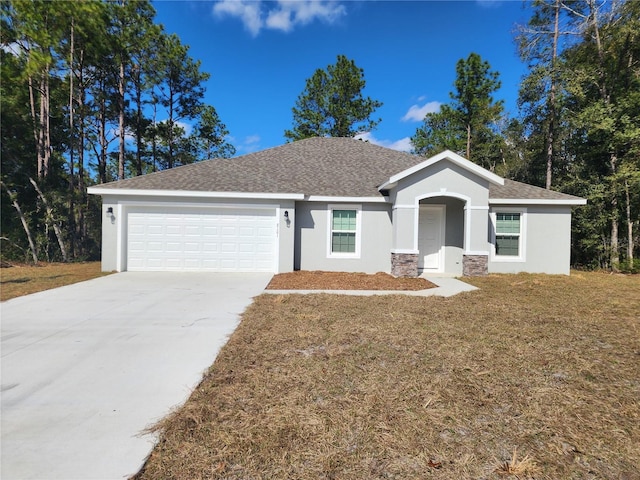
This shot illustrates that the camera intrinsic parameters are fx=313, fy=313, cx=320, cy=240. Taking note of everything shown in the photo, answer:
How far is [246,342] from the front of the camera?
14.0 ft

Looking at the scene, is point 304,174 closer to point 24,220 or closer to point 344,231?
point 344,231

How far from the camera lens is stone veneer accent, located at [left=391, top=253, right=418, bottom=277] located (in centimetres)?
1005

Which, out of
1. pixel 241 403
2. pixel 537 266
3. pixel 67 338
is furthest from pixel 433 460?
pixel 537 266

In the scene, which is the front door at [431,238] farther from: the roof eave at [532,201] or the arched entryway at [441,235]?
the roof eave at [532,201]

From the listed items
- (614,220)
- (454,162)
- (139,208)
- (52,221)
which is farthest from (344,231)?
(52,221)

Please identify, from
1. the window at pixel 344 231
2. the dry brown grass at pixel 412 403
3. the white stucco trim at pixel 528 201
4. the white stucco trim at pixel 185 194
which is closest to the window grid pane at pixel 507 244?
the white stucco trim at pixel 528 201

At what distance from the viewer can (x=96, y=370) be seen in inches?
137

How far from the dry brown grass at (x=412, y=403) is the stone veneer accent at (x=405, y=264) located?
474 centimetres

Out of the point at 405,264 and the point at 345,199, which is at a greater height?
the point at 345,199

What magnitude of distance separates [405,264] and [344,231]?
2434mm

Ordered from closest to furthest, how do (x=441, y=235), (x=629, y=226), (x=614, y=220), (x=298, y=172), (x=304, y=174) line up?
(x=441, y=235), (x=304, y=174), (x=298, y=172), (x=629, y=226), (x=614, y=220)

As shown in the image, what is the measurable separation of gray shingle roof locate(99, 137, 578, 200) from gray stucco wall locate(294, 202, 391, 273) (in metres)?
0.68

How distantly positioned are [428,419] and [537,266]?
11.0 metres

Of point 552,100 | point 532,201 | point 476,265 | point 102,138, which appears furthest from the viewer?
point 102,138
